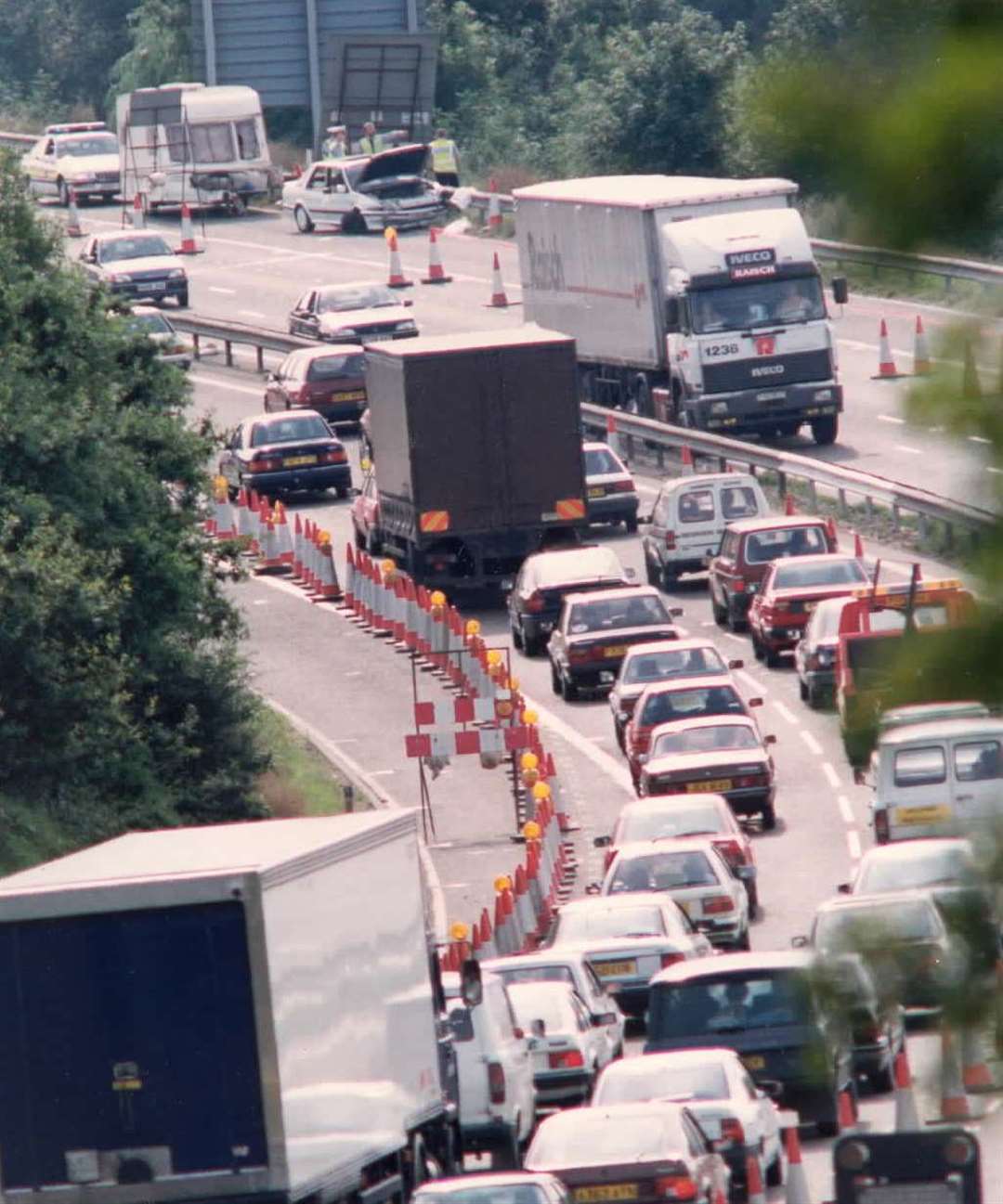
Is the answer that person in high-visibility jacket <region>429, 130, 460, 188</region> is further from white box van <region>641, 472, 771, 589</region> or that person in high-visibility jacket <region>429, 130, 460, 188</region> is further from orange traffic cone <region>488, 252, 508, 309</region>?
white box van <region>641, 472, 771, 589</region>

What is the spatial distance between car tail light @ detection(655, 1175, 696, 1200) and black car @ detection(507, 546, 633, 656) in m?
22.4

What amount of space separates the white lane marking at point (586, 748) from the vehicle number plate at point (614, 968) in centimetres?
840

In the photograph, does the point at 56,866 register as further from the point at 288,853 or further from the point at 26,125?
the point at 26,125

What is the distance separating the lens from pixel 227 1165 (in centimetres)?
1346

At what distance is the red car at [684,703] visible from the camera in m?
30.2

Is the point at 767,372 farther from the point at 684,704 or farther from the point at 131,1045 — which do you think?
the point at 131,1045

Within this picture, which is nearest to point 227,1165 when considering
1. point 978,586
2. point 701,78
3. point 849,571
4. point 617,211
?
point 978,586

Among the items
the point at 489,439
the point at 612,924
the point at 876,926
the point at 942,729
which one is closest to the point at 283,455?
the point at 489,439

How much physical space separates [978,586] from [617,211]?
145ft

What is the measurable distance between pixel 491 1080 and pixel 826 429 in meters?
28.5

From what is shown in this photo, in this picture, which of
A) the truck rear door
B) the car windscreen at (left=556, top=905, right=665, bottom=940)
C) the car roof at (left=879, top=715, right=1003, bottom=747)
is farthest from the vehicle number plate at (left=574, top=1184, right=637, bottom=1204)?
the car roof at (left=879, top=715, right=1003, bottom=747)

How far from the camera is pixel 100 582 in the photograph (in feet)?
93.5

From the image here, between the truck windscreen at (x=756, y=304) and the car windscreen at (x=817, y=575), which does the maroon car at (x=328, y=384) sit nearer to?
the truck windscreen at (x=756, y=304)

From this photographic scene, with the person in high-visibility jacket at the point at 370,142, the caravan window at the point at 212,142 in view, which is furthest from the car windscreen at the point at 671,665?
the person in high-visibility jacket at the point at 370,142
